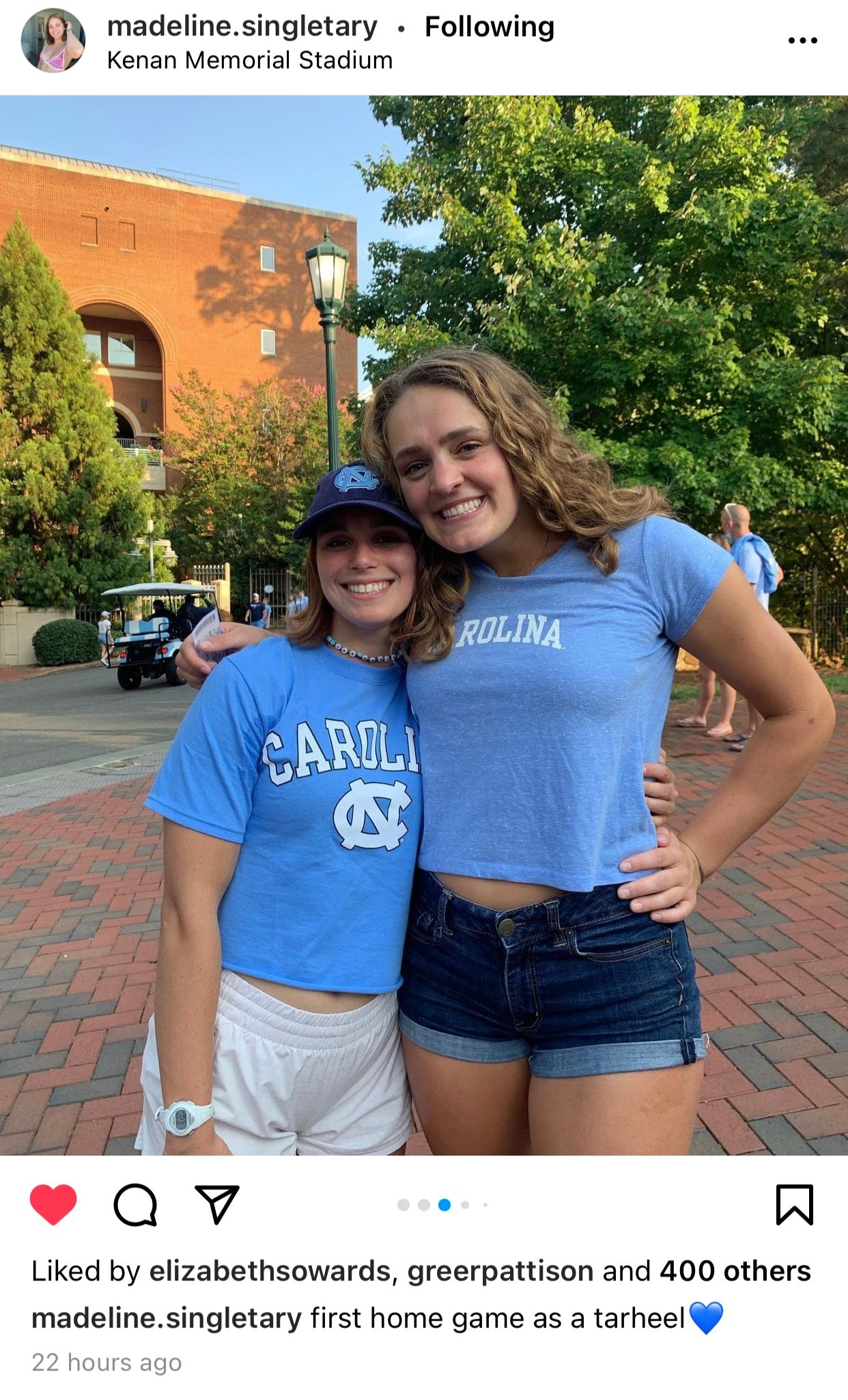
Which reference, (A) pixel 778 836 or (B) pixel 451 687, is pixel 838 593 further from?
(B) pixel 451 687

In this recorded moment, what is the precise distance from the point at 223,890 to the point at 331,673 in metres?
0.40

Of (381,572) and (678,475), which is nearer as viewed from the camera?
(381,572)

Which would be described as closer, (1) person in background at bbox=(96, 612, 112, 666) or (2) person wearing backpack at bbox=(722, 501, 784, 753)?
(2) person wearing backpack at bbox=(722, 501, 784, 753)

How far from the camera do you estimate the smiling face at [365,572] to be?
151 cm

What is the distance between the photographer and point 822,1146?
7.75 ft

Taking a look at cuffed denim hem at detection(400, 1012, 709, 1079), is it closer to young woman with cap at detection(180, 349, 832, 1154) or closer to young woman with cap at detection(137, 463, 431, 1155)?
young woman with cap at detection(180, 349, 832, 1154)

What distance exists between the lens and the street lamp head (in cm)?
708

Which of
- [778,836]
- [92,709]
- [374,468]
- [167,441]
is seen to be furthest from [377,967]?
[167,441]

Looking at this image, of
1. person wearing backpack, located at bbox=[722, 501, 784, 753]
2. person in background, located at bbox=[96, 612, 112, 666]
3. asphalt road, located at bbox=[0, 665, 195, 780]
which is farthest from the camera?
person in background, located at bbox=[96, 612, 112, 666]

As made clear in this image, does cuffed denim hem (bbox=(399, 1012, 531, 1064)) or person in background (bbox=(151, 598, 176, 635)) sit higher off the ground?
cuffed denim hem (bbox=(399, 1012, 531, 1064))

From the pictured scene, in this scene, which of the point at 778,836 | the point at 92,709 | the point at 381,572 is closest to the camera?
the point at 381,572

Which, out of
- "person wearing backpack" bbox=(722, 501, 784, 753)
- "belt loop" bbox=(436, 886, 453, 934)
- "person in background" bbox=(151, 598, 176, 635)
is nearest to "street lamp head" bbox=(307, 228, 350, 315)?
"person wearing backpack" bbox=(722, 501, 784, 753)
